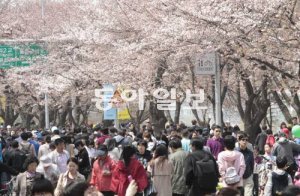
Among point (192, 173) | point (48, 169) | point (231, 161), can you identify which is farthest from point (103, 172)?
Result: point (231, 161)

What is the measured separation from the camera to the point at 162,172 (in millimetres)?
11656

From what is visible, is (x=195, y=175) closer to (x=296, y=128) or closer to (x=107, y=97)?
(x=296, y=128)

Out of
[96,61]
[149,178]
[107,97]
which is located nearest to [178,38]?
[107,97]

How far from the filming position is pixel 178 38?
1883 centimetres

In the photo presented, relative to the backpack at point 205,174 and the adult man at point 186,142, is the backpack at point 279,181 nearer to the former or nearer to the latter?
the backpack at point 205,174

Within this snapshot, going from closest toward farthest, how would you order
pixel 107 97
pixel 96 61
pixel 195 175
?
pixel 195 175
pixel 107 97
pixel 96 61

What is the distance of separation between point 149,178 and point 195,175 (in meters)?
0.94

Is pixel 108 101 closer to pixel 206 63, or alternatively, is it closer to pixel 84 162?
pixel 206 63

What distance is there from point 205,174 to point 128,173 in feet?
3.91

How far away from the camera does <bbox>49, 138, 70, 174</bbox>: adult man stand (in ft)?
42.0

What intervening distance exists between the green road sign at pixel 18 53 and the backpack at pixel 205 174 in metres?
20.2

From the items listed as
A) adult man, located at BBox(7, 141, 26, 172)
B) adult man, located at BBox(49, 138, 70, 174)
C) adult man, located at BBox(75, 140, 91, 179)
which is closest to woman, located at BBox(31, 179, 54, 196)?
adult man, located at BBox(49, 138, 70, 174)

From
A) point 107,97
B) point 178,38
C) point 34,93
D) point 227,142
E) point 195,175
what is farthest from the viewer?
point 34,93

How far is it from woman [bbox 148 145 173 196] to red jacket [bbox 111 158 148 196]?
0.79 meters
